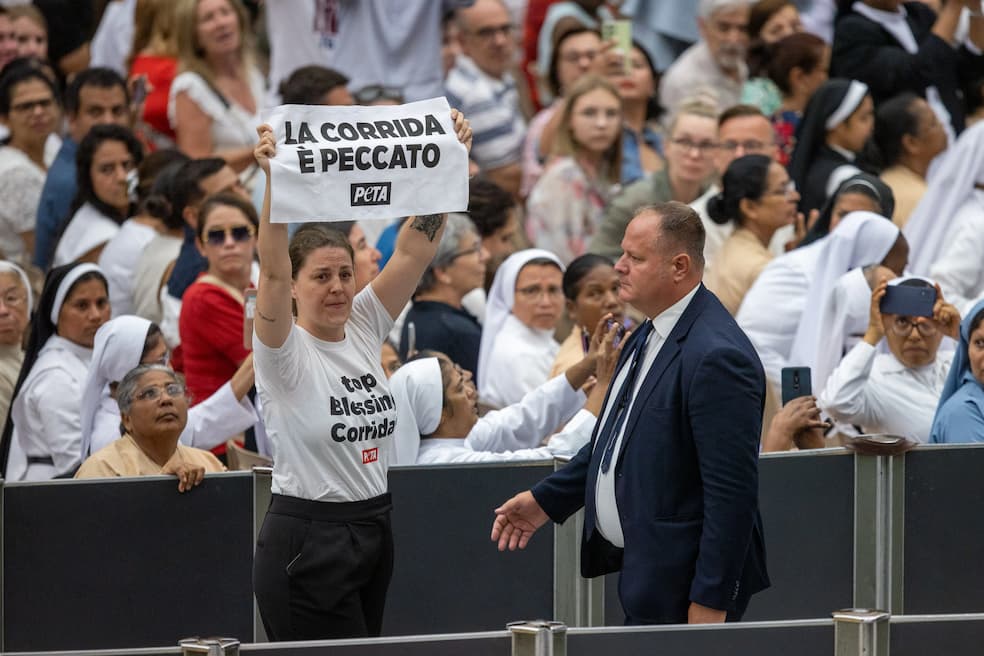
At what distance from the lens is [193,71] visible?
35.2 ft

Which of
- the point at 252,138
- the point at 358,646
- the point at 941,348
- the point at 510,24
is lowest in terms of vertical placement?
the point at 358,646

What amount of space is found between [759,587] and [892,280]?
293cm

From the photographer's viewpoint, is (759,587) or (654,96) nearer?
(759,587)

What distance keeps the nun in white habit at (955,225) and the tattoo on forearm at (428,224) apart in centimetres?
412

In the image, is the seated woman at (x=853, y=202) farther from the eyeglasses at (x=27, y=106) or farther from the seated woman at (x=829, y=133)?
the eyeglasses at (x=27, y=106)

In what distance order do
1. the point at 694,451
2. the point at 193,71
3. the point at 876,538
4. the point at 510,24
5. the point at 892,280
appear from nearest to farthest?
the point at 694,451 < the point at 876,538 < the point at 892,280 < the point at 193,71 < the point at 510,24

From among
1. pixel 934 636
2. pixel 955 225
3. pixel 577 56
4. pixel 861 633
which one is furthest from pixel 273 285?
pixel 577 56

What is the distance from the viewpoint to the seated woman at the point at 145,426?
6660 millimetres

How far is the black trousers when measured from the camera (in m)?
5.39

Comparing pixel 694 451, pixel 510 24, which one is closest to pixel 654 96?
pixel 510 24

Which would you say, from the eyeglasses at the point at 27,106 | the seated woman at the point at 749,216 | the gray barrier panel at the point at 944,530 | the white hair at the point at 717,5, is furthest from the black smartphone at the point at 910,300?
the eyeglasses at the point at 27,106

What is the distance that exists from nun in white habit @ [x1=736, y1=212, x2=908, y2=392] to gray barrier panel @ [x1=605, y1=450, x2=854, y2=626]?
6.00 feet

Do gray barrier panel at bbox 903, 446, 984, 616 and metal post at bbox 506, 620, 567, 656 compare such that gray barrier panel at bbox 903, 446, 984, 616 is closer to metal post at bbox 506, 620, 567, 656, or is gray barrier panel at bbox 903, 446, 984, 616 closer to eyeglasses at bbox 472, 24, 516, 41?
metal post at bbox 506, 620, 567, 656

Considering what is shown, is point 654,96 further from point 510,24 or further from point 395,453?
point 395,453
